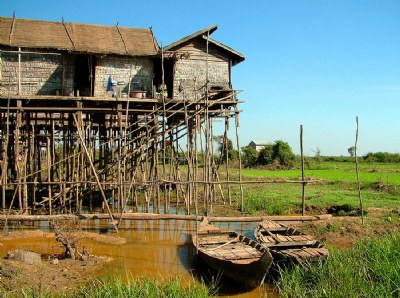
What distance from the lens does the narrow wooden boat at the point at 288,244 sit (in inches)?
292

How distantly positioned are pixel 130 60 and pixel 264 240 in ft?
26.3

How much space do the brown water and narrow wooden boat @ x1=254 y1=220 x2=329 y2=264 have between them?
0.72m

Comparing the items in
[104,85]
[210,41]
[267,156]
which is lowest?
[267,156]

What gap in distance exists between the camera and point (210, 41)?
14.4m

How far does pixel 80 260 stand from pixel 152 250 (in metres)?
1.97

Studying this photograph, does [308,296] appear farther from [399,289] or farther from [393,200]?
[393,200]

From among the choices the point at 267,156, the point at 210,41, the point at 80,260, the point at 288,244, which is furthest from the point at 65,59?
the point at 267,156

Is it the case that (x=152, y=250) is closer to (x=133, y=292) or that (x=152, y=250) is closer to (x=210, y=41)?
(x=133, y=292)

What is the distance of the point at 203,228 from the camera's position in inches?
406

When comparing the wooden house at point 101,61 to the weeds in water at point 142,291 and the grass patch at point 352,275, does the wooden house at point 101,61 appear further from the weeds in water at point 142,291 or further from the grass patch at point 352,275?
the grass patch at point 352,275

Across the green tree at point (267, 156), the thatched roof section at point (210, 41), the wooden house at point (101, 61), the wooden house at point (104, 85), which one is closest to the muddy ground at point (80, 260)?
the wooden house at point (104, 85)

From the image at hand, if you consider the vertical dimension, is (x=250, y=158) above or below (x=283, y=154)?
below

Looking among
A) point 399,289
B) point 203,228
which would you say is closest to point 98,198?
point 203,228

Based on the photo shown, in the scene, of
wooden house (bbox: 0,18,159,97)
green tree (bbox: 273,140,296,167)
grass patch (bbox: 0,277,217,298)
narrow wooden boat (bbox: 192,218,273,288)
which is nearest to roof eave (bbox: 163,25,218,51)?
wooden house (bbox: 0,18,159,97)
